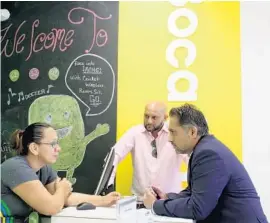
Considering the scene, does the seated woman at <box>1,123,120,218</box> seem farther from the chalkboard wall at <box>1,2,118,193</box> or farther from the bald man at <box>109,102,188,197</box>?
the chalkboard wall at <box>1,2,118,193</box>

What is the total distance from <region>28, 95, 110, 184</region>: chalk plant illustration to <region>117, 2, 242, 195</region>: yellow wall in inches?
14.7

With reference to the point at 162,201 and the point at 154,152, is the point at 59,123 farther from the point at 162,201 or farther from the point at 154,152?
the point at 162,201

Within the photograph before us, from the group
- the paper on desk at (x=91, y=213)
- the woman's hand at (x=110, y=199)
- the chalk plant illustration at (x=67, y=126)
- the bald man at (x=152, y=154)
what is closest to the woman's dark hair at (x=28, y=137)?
the paper on desk at (x=91, y=213)

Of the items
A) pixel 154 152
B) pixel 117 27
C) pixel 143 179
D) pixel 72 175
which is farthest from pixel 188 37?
pixel 72 175

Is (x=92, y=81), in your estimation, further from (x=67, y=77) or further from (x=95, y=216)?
(x=95, y=216)

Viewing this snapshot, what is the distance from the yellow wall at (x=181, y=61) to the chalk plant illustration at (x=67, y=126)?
0.37 meters

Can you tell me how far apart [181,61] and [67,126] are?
1305 millimetres

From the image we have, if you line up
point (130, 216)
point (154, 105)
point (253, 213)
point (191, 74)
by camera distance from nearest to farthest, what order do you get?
point (130, 216) < point (253, 213) < point (154, 105) < point (191, 74)

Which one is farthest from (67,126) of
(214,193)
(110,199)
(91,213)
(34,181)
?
(214,193)

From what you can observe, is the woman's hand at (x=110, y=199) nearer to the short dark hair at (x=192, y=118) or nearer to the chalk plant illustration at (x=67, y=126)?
the short dark hair at (x=192, y=118)

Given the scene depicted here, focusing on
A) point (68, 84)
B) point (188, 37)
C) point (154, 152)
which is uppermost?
point (188, 37)

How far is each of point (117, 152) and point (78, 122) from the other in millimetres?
565

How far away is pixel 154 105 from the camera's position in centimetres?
357

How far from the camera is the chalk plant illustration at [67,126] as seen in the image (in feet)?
12.7
